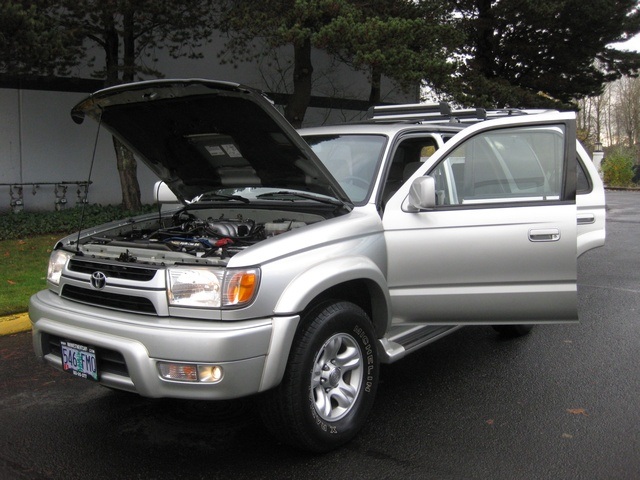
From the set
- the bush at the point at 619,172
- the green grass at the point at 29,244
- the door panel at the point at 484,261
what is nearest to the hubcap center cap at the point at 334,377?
the door panel at the point at 484,261

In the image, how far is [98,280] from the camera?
3.44 m

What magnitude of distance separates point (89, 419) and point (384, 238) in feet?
7.36

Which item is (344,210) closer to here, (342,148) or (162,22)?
(342,148)

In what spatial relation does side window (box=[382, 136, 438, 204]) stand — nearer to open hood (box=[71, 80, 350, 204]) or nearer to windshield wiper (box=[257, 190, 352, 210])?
windshield wiper (box=[257, 190, 352, 210])

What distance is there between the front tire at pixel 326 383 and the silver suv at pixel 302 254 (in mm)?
11

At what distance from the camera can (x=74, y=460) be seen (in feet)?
11.4

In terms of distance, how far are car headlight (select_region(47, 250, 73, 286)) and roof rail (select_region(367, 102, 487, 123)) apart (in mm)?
2899

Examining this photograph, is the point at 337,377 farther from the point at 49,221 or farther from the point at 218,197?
the point at 49,221

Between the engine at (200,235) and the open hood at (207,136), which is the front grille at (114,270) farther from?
the open hood at (207,136)

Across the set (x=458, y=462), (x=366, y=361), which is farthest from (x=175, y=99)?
(x=458, y=462)

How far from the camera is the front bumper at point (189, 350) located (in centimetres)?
302

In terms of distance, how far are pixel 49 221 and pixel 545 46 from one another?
16272 millimetres

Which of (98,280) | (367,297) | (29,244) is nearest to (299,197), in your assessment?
(367,297)

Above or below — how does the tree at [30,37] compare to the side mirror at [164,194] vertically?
above
